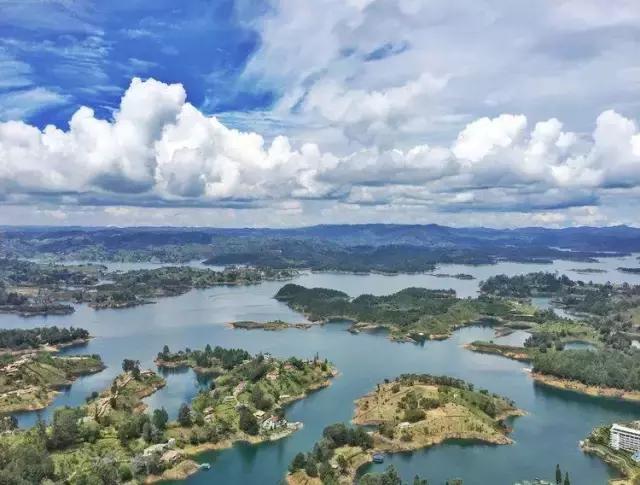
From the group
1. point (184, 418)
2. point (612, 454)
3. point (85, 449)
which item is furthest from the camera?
point (184, 418)

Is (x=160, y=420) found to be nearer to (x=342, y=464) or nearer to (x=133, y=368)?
(x=342, y=464)

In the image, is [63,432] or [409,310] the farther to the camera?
[409,310]

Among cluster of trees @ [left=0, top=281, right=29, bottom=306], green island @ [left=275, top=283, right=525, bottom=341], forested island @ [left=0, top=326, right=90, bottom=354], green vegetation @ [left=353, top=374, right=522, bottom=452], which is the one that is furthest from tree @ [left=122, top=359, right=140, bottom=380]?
cluster of trees @ [left=0, top=281, right=29, bottom=306]

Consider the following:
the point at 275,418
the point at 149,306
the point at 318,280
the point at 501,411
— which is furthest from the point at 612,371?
the point at 318,280

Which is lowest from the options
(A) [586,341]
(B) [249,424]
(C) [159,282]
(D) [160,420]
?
(A) [586,341]

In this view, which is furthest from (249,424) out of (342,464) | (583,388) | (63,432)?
(583,388)

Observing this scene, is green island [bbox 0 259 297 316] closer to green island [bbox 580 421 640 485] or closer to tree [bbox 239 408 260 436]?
tree [bbox 239 408 260 436]
